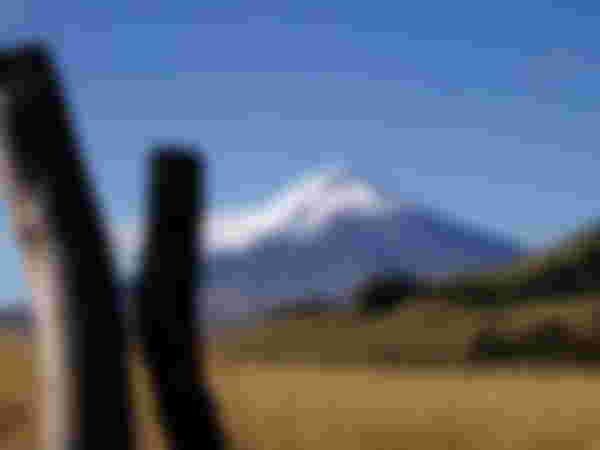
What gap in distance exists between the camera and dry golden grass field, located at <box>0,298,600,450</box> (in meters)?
12.9

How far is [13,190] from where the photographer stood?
4621 mm

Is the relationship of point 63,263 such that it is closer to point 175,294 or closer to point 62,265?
point 62,265

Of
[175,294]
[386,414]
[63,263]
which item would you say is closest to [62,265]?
[63,263]

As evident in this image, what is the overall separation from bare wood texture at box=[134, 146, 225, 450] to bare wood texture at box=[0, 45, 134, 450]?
2.86ft

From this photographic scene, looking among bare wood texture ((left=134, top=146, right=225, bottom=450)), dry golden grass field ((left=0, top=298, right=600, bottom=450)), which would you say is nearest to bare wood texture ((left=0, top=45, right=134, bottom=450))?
bare wood texture ((left=134, top=146, right=225, bottom=450))

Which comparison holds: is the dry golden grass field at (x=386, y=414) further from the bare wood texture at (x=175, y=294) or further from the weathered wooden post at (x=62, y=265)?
the weathered wooden post at (x=62, y=265)

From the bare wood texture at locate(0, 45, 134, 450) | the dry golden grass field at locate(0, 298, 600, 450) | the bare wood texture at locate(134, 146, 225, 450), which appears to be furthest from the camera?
the dry golden grass field at locate(0, 298, 600, 450)

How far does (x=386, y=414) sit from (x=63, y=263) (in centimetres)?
1043

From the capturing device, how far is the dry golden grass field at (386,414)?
12.9 metres

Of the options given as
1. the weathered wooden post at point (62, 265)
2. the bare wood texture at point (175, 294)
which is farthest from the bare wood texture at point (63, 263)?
the bare wood texture at point (175, 294)

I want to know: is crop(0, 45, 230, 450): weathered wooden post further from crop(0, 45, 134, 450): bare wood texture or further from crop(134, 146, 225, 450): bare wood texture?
crop(134, 146, 225, 450): bare wood texture

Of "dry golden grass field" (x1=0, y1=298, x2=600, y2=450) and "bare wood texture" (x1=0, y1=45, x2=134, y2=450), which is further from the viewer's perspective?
"dry golden grass field" (x1=0, y1=298, x2=600, y2=450)

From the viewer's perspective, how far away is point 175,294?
18.9 ft

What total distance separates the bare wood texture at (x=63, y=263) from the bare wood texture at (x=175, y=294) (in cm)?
87
